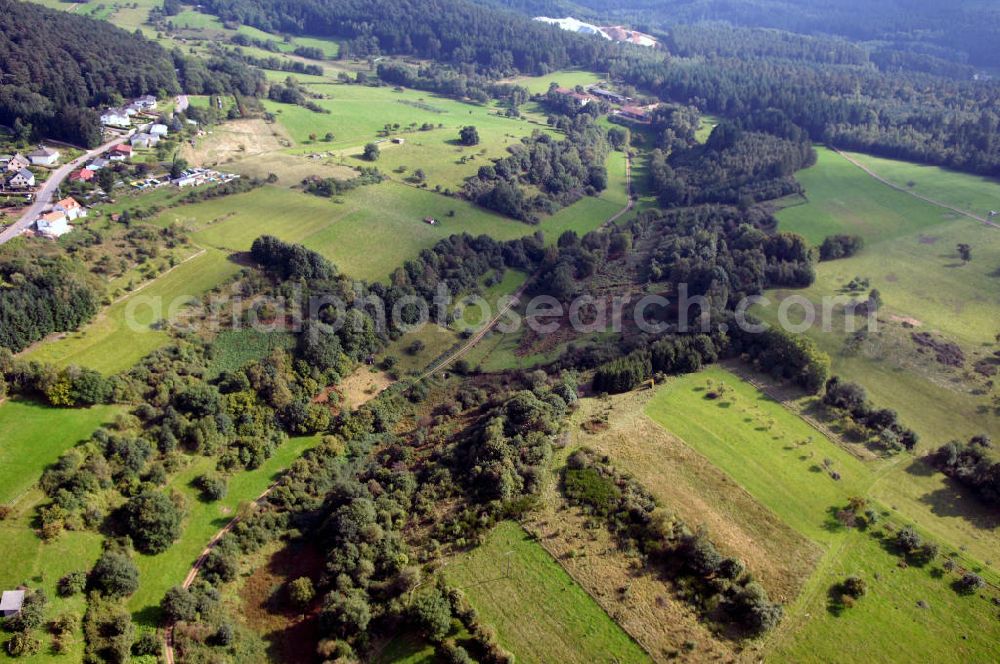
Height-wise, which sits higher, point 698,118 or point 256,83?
point 256,83

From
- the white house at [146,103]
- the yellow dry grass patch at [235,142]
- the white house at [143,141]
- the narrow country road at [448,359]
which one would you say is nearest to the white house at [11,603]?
the narrow country road at [448,359]

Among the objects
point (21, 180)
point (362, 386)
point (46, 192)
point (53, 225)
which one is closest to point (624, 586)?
point (362, 386)

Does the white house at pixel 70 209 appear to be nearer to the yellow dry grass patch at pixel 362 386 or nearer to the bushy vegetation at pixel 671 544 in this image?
the yellow dry grass patch at pixel 362 386

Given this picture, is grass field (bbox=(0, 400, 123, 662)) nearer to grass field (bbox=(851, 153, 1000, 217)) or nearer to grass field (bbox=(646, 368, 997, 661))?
grass field (bbox=(646, 368, 997, 661))

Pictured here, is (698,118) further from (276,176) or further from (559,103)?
(276,176)

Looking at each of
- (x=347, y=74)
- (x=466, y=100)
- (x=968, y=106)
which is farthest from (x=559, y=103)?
(x=968, y=106)

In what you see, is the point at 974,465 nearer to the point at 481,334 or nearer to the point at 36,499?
the point at 481,334

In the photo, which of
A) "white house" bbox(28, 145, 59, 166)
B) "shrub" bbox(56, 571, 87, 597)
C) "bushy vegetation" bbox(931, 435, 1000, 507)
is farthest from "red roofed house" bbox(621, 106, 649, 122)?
"shrub" bbox(56, 571, 87, 597)
